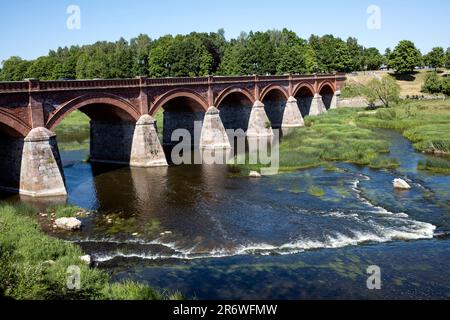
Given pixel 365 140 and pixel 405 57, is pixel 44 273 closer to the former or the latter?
pixel 365 140

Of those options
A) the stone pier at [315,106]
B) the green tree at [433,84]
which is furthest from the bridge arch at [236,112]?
the green tree at [433,84]

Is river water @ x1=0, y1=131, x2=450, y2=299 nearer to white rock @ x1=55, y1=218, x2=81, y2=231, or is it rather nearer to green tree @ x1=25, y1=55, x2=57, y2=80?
white rock @ x1=55, y1=218, x2=81, y2=231

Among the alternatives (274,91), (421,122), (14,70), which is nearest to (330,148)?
(421,122)

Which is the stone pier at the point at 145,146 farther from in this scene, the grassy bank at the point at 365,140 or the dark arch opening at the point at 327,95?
the dark arch opening at the point at 327,95

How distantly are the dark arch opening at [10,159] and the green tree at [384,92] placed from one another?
7213cm

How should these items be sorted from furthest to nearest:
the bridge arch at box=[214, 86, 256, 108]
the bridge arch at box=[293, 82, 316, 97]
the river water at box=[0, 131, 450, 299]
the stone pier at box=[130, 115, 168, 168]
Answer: the bridge arch at box=[293, 82, 316, 97] → the bridge arch at box=[214, 86, 256, 108] → the stone pier at box=[130, 115, 168, 168] → the river water at box=[0, 131, 450, 299]

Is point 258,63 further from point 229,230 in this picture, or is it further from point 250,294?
point 250,294

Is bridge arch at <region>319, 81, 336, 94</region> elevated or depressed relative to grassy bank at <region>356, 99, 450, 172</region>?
elevated

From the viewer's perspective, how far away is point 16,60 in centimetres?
13988

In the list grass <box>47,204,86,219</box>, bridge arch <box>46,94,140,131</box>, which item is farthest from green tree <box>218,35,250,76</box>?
grass <box>47,204,86,219</box>

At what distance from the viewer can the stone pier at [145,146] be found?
1893 inches

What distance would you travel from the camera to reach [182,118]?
61969 millimetres

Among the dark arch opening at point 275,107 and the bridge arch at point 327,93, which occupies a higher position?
the bridge arch at point 327,93

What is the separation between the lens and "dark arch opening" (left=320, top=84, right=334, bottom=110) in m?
99.6
